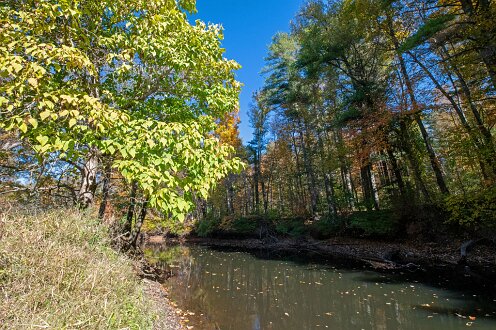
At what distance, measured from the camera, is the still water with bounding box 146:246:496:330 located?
6480 mm

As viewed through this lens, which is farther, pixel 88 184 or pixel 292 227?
pixel 292 227

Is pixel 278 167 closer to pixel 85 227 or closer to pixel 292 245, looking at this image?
pixel 292 245

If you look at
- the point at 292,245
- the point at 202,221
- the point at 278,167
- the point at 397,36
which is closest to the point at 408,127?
the point at 397,36

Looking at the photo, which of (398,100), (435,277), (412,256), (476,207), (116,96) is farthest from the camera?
(398,100)

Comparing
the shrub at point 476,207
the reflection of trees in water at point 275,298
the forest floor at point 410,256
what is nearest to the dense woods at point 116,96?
the reflection of trees in water at point 275,298

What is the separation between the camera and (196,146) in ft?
12.2

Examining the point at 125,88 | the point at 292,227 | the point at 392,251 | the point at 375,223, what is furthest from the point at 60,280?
the point at 292,227

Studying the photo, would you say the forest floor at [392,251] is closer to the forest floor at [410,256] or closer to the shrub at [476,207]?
the forest floor at [410,256]

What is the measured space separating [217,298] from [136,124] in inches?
289

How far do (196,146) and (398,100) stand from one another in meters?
16.1

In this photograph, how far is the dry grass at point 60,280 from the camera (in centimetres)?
240

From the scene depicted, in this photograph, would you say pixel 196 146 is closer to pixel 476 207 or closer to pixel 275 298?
pixel 275 298

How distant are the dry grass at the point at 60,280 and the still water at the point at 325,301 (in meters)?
3.90

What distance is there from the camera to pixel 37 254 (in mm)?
2963
